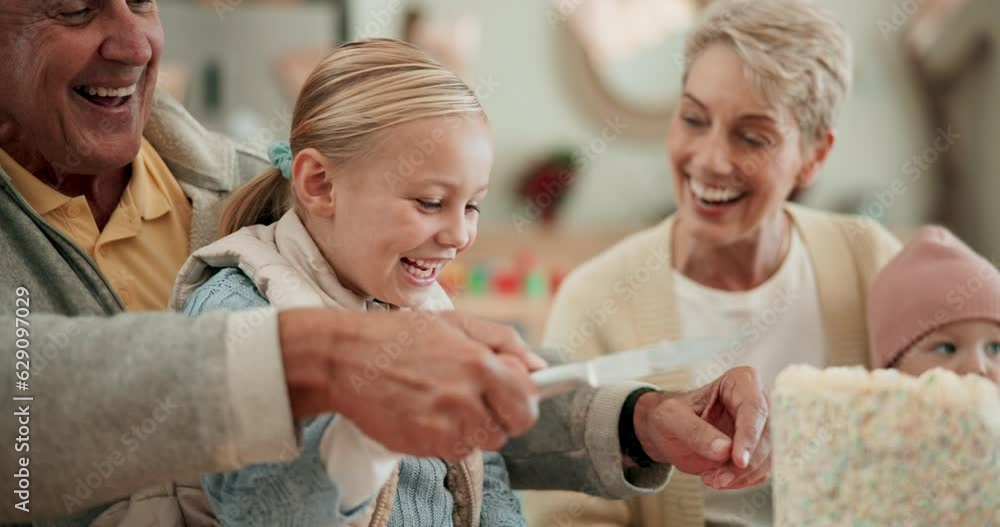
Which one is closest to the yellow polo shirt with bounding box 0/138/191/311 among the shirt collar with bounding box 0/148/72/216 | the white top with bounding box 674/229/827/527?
the shirt collar with bounding box 0/148/72/216

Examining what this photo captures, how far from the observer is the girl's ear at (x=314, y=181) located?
1.14 meters

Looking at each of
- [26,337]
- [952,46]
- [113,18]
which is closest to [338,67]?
[113,18]

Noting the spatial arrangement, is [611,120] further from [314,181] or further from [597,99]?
[314,181]

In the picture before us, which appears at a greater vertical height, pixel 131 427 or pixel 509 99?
pixel 131 427

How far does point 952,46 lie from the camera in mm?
4223

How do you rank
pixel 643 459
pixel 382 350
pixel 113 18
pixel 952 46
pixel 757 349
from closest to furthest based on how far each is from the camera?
pixel 382 350
pixel 113 18
pixel 643 459
pixel 757 349
pixel 952 46

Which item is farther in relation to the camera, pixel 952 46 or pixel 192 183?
pixel 952 46

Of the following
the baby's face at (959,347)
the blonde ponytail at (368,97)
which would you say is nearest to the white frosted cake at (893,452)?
the blonde ponytail at (368,97)

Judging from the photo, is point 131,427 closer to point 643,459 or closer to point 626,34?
point 643,459

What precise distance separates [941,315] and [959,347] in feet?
0.17

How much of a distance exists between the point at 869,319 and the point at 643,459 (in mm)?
537

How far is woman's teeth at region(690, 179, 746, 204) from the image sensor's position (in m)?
1.71

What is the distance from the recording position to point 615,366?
0.89m

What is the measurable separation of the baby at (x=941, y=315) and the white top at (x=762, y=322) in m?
0.20
